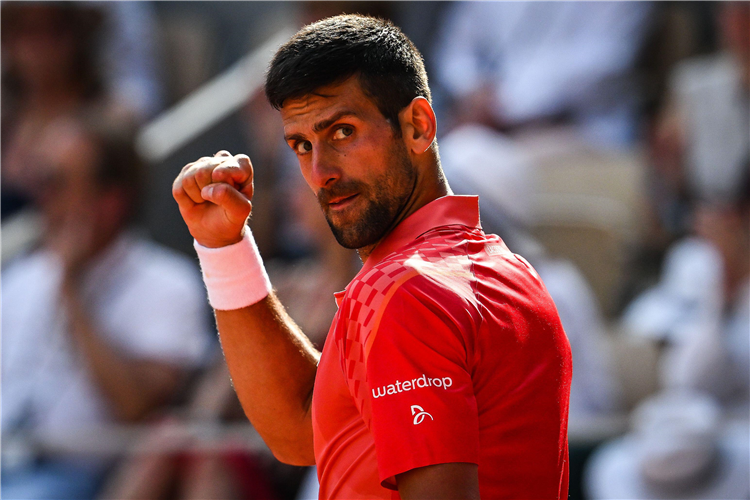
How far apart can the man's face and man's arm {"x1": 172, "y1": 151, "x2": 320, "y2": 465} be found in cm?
15

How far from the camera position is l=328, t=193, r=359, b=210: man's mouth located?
1.27 meters

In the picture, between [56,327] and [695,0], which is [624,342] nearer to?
[695,0]

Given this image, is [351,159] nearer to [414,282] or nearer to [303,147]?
[303,147]

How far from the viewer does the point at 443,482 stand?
99cm

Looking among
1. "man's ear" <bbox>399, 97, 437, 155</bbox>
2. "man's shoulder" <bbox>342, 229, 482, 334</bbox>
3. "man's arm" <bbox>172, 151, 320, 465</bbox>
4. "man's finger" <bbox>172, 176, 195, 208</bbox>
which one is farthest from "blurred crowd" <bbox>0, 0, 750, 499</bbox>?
"man's shoulder" <bbox>342, 229, 482, 334</bbox>

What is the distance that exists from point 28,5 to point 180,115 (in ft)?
3.72

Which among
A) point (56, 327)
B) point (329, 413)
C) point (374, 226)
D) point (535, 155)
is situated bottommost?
point (56, 327)

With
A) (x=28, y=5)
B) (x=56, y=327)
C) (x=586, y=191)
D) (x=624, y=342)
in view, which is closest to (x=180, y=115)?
(x=28, y=5)

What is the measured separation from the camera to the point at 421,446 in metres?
1.00

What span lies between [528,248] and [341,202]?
2241mm

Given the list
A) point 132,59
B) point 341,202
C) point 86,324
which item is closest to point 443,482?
point 341,202

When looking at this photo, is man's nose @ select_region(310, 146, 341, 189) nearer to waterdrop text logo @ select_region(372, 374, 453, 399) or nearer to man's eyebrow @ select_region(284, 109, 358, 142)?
man's eyebrow @ select_region(284, 109, 358, 142)

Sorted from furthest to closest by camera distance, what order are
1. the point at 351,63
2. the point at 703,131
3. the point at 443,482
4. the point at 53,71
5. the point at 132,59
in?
the point at 132,59 → the point at 53,71 → the point at 703,131 → the point at 351,63 → the point at 443,482

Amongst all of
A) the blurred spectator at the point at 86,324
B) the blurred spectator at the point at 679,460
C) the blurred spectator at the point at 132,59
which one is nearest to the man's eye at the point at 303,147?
the blurred spectator at the point at 679,460
